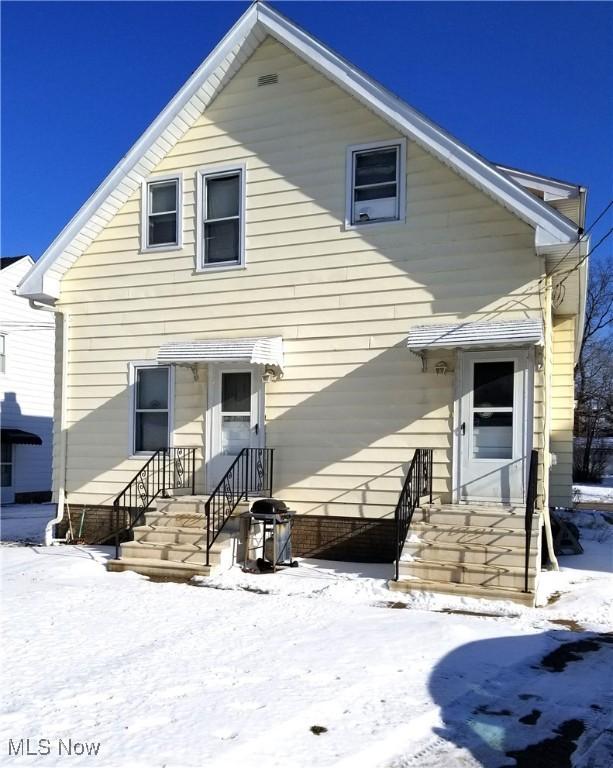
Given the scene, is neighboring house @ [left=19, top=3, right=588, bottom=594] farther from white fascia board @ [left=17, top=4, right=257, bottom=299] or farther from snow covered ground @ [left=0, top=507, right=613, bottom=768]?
snow covered ground @ [left=0, top=507, right=613, bottom=768]

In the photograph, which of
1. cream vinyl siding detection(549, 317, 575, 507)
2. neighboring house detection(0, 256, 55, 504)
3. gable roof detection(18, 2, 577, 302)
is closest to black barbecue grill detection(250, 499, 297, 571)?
gable roof detection(18, 2, 577, 302)

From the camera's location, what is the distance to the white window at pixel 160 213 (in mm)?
11273

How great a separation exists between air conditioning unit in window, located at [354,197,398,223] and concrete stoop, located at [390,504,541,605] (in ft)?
13.6

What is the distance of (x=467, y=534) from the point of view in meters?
8.32

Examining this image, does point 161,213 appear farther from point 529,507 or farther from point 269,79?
point 529,507

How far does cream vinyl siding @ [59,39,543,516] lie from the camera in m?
9.39

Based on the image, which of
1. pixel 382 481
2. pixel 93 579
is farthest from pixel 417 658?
pixel 93 579

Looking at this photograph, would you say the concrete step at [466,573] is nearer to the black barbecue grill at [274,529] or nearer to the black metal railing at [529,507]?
the black metal railing at [529,507]

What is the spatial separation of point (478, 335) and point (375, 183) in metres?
2.83

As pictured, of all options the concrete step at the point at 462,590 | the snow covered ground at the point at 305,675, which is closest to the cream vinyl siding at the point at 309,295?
the concrete step at the point at 462,590

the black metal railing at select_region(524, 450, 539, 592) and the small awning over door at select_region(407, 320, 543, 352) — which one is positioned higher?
the small awning over door at select_region(407, 320, 543, 352)

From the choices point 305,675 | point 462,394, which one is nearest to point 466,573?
point 462,394

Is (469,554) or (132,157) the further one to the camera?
(132,157)

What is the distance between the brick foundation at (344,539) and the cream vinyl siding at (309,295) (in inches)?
7.9
